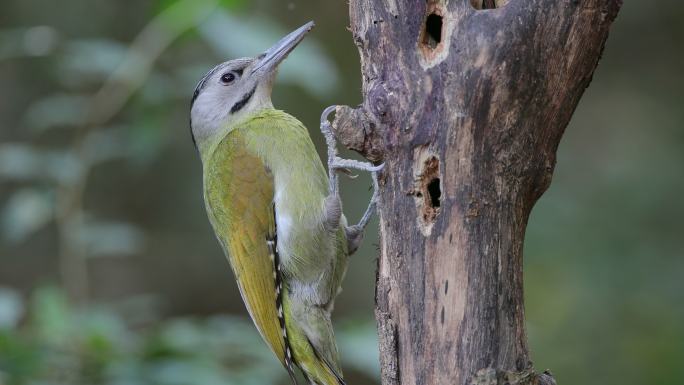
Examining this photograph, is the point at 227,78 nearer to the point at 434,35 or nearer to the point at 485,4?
the point at 434,35

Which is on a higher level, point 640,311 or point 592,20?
point 640,311

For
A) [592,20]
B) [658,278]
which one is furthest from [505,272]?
[658,278]

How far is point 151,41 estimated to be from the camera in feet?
15.5

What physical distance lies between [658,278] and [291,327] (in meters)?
3.13

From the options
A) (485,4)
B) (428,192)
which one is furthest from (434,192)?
(485,4)

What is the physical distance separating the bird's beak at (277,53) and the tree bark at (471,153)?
1514 mm

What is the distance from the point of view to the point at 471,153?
2.90 m

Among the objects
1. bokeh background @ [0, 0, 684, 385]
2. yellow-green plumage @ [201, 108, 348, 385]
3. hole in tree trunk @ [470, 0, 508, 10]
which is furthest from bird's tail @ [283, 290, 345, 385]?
hole in tree trunk @ [470, 0, 508, 10]

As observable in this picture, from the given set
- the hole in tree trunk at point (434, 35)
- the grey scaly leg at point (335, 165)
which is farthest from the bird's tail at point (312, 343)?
the hole in tree trunk at point (434, 35)

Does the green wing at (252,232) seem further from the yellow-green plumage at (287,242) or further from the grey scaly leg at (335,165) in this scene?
the grey scaly leg at (335,165)

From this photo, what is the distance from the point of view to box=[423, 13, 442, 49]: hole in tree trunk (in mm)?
3021

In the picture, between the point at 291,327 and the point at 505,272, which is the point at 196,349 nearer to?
the point at 291,327

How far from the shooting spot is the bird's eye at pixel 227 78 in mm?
4852

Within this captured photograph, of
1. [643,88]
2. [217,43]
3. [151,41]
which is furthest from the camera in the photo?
[643,88]
